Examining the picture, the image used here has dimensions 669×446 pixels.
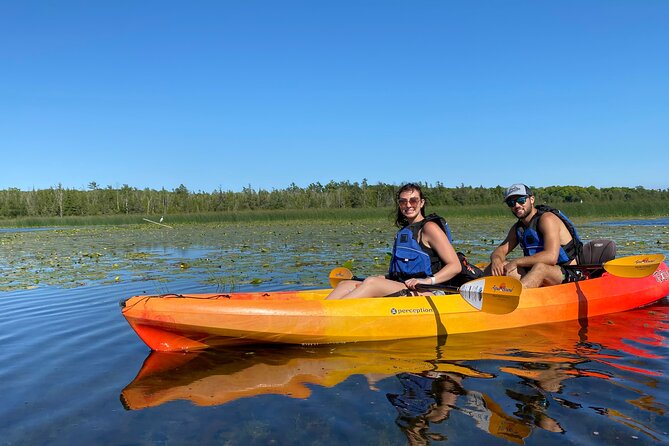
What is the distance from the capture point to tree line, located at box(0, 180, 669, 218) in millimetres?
43844

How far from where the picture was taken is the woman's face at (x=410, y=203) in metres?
5.18

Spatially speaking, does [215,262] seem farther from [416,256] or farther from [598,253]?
[598,253]

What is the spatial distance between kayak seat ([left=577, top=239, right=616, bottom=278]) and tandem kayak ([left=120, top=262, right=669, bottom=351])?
109 centimetres

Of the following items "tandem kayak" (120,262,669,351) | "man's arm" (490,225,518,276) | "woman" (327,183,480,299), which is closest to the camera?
"tandem kayak" (120,262,669,351)

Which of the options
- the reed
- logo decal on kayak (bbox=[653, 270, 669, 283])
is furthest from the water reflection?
the reed

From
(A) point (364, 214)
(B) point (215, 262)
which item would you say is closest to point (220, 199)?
(A) point (364, 214)

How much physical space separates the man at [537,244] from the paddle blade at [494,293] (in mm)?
963

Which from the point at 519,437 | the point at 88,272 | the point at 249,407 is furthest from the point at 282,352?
the point at 88,272

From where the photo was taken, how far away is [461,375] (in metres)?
3.93

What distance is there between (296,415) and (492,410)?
1197mm

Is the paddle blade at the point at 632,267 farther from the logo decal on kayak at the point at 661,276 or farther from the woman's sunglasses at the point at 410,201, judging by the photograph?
the woman's sunglasses at the point at 410,201

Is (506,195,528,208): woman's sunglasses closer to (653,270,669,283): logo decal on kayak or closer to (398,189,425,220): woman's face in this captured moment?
(398,189,425,220): woman's face

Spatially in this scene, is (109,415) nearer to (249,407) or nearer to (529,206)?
(249,407)

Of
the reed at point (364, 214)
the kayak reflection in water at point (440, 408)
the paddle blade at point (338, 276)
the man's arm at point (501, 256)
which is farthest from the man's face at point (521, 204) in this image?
the reed at point (364, 214)
